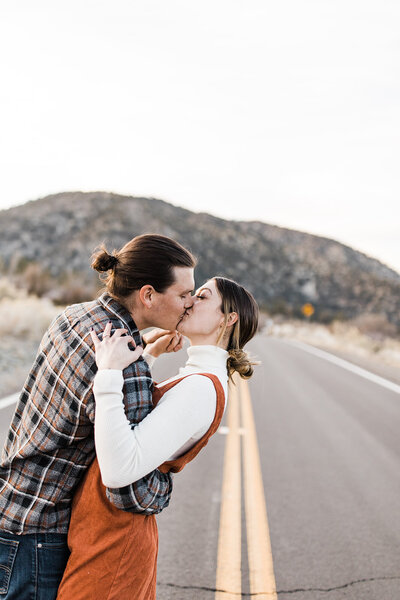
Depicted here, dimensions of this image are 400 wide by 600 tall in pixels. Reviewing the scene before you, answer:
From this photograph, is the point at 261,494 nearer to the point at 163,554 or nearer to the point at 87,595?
the point at 163,554

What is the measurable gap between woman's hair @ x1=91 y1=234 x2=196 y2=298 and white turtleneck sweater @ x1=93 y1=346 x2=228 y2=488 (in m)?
0.40

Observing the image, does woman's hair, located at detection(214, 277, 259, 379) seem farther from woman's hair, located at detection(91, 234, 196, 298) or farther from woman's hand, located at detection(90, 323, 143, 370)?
woman's hand, located at detection(90, 323, 143, 370)

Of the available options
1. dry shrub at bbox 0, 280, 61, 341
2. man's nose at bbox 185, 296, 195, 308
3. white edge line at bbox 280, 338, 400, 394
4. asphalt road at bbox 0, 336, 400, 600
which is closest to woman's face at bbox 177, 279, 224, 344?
man's nose at bbox 185, 296, 195, 308

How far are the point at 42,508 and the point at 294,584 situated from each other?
230 cm

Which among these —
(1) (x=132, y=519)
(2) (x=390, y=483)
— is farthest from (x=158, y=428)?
(2) (x=390, y=483)

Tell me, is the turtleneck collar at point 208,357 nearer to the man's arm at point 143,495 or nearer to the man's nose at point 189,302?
the man's nose at point 189,302

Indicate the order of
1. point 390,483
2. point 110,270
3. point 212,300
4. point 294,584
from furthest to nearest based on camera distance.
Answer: point 390,483 < point 294,584 < point 212,300 < point 110,270

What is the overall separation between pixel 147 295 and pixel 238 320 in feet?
1.56

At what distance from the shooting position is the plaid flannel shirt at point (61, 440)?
1.79 metres

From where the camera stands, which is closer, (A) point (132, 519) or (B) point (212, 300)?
(A) point (132, 519)

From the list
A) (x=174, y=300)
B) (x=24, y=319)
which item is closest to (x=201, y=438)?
(x=174, y=300)

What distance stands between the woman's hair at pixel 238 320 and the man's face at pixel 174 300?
0.59ft

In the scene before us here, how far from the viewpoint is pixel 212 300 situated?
235 cm

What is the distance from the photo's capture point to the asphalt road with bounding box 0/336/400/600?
356 cm
